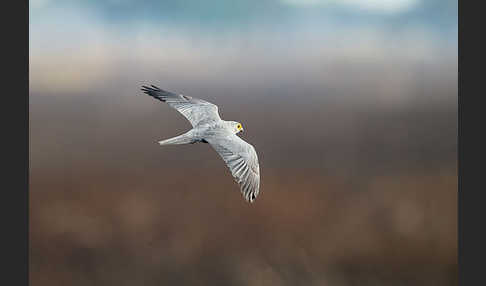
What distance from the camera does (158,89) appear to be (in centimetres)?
474

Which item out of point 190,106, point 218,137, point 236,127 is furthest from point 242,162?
point 190,106

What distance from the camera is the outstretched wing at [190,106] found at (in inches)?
175

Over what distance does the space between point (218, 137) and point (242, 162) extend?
36cm

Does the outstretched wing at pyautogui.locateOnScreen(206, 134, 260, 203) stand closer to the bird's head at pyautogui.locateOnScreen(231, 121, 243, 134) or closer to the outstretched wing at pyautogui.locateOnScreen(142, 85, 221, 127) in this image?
the bird's head at pyautogui.locateOnScreen(231, 121, 243, 134)

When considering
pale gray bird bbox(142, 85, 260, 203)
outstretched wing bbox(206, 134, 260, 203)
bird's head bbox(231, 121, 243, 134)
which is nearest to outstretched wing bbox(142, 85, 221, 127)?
pale gray bird bbox(142, 85, 260, 203)

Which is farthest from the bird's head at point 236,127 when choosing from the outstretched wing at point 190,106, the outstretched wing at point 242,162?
the outstretched wing at point 242,162

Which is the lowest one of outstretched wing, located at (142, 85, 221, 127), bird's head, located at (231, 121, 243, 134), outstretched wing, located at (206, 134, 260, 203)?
outstretched wing, located at (206, 134, 260, 203)

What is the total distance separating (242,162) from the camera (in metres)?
3.78

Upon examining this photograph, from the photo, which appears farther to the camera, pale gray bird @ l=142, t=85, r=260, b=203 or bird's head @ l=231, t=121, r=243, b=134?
bird's head @ l=231, t=121, r=243, b=134

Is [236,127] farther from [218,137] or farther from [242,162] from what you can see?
[242,162]

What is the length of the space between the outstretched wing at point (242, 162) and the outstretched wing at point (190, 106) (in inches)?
17.3

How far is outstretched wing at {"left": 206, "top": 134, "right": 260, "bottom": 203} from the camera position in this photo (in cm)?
368
